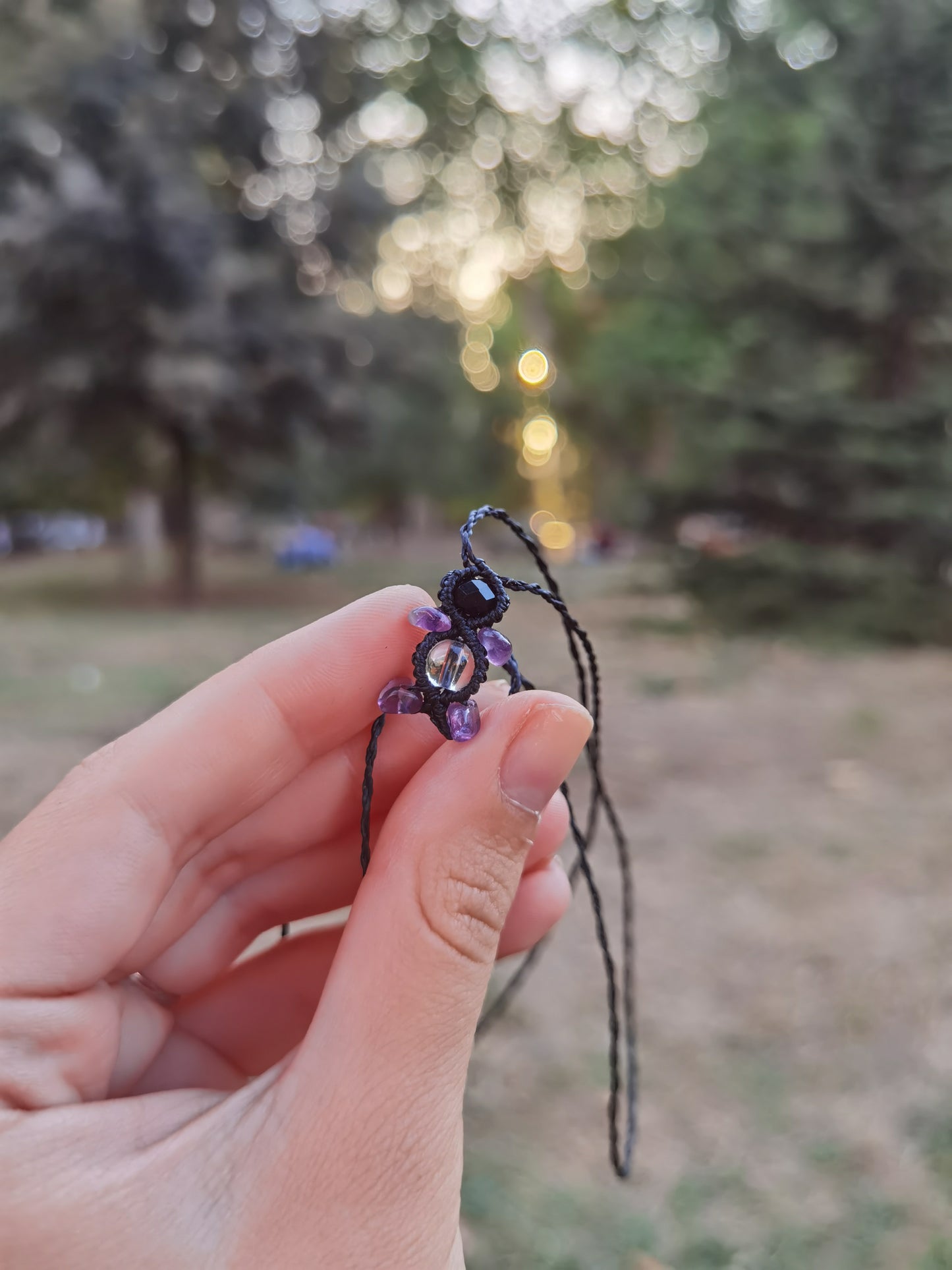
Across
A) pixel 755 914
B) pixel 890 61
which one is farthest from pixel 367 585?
pixel 755 914

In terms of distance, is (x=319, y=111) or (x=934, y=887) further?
(x=319, y=111)

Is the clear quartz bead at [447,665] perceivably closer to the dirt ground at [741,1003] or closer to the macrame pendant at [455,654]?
the macrame pendant at [455,654]

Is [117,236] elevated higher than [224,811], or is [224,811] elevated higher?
[117,236]

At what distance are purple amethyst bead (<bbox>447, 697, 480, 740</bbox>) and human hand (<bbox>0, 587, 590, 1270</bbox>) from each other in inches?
0.6

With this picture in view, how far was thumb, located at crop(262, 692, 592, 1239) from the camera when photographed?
117cm

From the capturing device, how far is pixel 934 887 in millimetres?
3664

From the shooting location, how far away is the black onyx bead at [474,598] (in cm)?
141

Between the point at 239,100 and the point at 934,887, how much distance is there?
11978 millimetres

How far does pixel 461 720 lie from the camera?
1.35 meters

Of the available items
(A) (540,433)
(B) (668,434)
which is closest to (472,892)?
(B) (668,434)

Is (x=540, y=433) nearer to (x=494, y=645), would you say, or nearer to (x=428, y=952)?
(x=494, y=645)

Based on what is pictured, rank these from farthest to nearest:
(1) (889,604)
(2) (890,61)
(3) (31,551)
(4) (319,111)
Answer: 1. (3) (31,551)
2. (4) (319,111)
3. (1) (889,604)
4. (2) (890,61)

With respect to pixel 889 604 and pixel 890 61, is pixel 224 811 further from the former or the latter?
pixel 890 61

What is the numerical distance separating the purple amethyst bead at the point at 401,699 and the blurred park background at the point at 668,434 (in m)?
1.37
